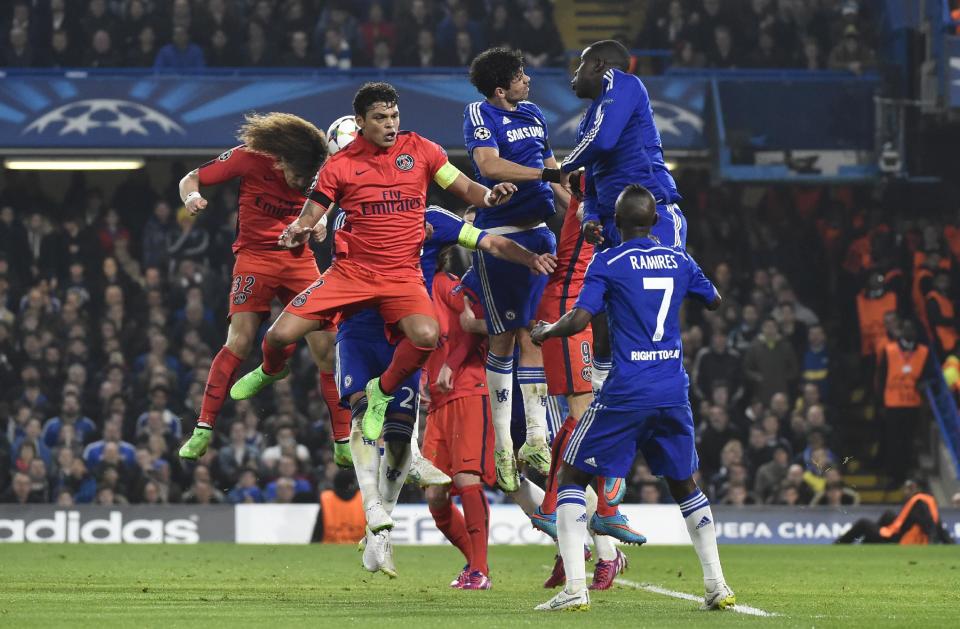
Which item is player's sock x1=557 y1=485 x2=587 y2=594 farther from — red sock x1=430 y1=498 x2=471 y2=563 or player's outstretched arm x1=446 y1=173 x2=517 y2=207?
red sock x1=430 y1=498 x2=471 y2=563

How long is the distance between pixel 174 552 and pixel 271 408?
661 centimetres

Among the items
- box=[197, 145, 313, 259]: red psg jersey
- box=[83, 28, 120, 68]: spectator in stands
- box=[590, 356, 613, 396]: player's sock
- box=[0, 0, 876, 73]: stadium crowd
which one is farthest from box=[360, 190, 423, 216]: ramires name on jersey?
box=[83, 28, 120, 68]: spectator in stands

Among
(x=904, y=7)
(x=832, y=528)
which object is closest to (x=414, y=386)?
(x=832, y=528)

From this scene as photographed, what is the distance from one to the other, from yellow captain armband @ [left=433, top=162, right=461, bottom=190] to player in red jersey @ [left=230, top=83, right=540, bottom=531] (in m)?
0.02

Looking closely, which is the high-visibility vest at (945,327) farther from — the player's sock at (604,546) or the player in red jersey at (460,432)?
the player's sock at (604,546)

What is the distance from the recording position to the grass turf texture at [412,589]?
8.97 m

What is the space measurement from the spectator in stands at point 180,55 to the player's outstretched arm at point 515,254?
13.9 metres

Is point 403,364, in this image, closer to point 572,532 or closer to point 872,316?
point 572,532

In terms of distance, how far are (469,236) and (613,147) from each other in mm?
1205

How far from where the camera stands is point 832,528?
2053cm

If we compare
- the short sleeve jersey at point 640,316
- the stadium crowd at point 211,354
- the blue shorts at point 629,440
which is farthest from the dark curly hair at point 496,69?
the stadium crowd at point 211,354

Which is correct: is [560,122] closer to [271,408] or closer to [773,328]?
[773,328]

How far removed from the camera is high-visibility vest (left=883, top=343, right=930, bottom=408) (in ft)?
76.7

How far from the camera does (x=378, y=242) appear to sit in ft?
36.8
